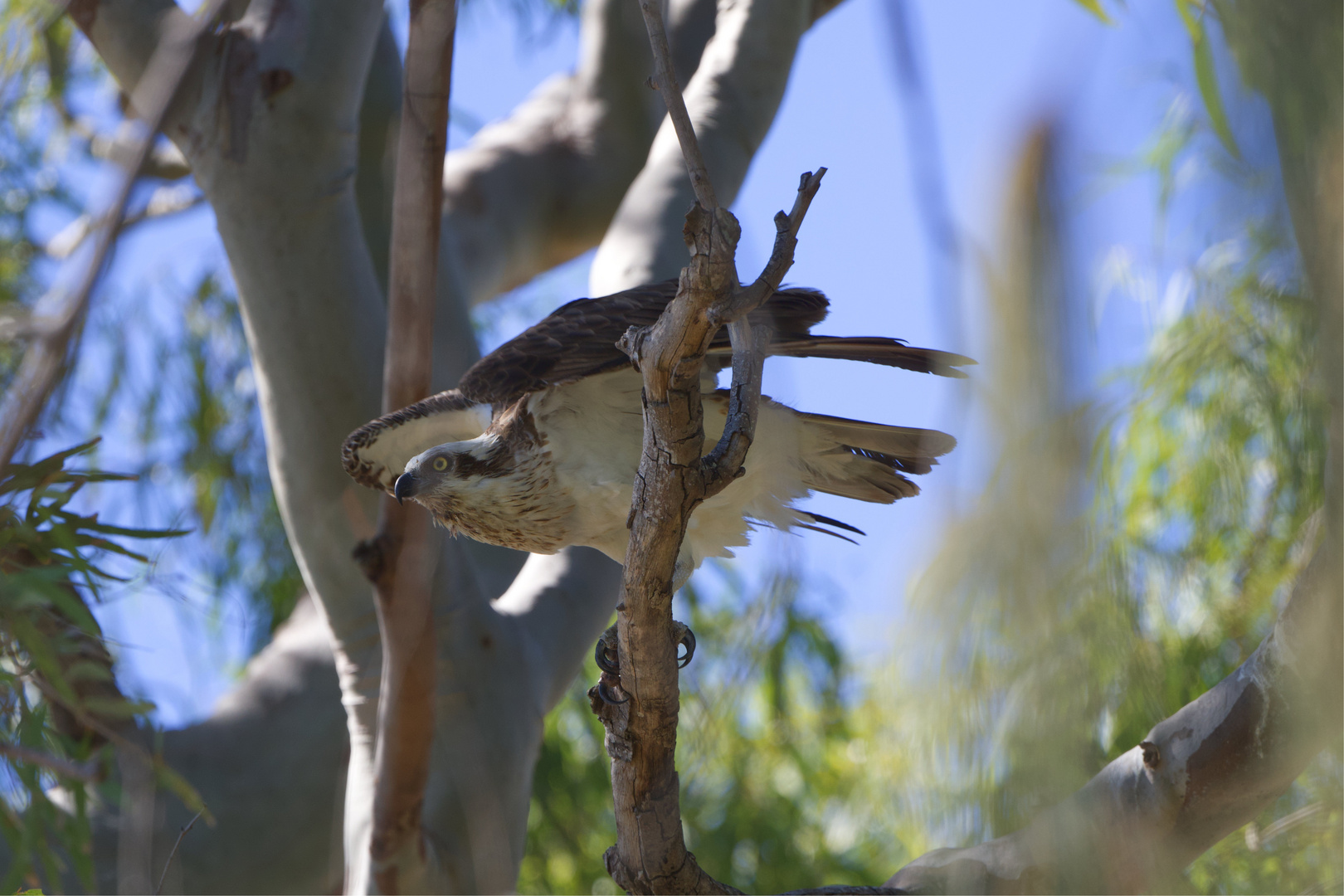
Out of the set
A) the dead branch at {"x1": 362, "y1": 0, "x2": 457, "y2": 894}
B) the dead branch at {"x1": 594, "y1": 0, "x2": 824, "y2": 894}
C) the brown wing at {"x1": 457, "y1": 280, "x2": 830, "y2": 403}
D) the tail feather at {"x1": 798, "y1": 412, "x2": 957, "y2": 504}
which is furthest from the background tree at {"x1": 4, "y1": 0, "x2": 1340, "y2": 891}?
the brown wing at {"x1": 457, "y1": 280, "x2": 830, "y2": 403}

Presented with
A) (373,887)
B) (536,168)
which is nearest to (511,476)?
(373,887)

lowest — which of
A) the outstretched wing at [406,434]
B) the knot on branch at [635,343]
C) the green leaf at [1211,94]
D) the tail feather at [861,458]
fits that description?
the green leaf at [1211,94]

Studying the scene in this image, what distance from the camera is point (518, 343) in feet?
7.36

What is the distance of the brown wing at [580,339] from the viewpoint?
2064mm

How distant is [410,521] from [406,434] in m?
0.20

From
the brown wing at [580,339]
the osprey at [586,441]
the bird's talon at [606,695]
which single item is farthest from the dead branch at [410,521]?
the bird's talon at [606,695]

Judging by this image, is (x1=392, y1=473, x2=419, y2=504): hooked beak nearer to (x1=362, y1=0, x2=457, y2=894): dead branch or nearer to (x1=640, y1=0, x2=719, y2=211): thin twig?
(x1=362, y1=0, x2=457, y2=894): dead branch

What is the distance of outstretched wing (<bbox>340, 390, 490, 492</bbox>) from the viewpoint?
96.1 inches

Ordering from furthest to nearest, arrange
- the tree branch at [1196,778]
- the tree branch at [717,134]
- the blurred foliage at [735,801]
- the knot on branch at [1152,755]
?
1. the blurred foliage at [735,801]
2. the tree branch at [717,134]
3. the knot on branch at [1152,755]
4. the tree branch at [1196,778]

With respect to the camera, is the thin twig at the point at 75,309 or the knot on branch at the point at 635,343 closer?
the thin twig at the point at 75,309

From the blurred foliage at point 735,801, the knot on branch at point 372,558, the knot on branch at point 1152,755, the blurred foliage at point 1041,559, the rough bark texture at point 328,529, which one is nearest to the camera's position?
the blurred foliage at point 1041,559

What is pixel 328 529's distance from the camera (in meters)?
2.85

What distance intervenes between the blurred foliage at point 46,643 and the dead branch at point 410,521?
1.51ft

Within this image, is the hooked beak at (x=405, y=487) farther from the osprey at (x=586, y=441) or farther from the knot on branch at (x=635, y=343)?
the knot on branch at (x=635, y=343)
